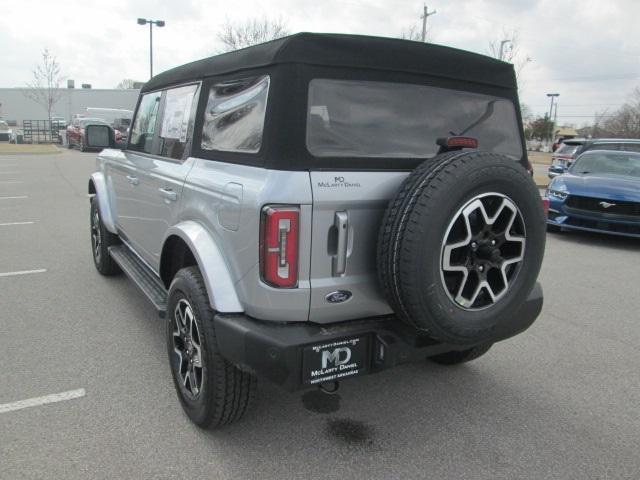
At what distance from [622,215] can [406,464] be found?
21.6 feet

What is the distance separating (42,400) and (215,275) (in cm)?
151

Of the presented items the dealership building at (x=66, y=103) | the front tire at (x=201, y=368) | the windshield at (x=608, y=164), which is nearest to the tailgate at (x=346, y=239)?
the front tire at (x=201, y=368)

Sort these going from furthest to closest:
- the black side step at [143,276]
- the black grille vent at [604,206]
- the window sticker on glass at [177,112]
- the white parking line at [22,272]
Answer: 1. the black grille vent at [604,206]
2. the white parking line at [22,272]
3. the black side step at [143,276]
4. the window sticker on glass at [177,112]

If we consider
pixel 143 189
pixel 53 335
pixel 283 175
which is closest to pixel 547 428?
pixel 283 175

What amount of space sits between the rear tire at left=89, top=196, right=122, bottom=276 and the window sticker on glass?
197 centimetres

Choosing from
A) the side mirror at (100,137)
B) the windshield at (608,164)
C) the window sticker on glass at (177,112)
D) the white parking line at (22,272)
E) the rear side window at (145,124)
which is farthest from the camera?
the windshield at (608,164)

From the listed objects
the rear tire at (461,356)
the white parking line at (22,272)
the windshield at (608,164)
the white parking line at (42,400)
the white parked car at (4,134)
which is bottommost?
the white parking line at (42,400)

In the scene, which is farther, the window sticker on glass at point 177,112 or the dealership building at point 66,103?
the dealership building at point 66,103

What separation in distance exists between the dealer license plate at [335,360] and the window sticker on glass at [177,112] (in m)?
1.67

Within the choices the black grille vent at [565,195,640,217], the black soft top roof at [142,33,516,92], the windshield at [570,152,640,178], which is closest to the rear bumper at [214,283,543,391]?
the black soft top roof at [142,33,516,92]

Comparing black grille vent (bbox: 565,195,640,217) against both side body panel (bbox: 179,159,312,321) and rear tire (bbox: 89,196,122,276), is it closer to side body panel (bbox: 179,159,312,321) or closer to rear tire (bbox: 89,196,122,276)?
rear tire (bbox: 89,196,122,276)

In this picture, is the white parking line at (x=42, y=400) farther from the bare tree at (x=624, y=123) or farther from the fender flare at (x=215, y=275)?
the bare tree at (x=624, y=123)

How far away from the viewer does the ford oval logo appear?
7.75ft

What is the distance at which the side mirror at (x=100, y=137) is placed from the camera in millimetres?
4695
